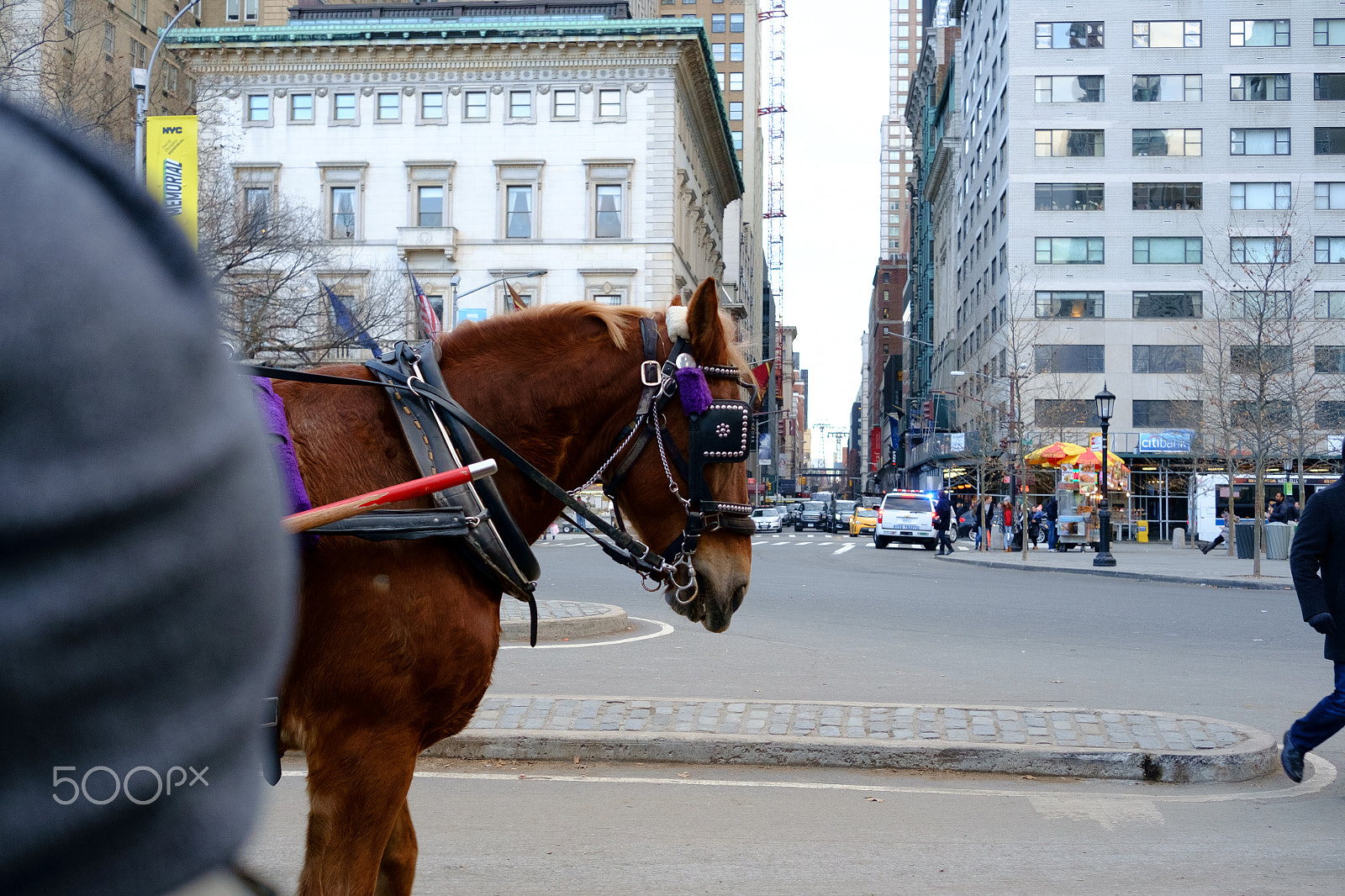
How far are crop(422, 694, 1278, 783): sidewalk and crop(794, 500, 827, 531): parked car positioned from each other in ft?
207

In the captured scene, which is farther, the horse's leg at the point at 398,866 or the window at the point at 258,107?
the window at the point at 258,107

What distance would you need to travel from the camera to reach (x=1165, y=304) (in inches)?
2399

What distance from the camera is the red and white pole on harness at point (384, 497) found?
2459 millimetres

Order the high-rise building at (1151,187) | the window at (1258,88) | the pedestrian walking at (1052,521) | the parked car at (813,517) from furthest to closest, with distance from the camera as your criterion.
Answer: the parked car at (813,517), the window at (1258,88), the high-rise building at (1151,187), the pedestrian walking at (1052,521)

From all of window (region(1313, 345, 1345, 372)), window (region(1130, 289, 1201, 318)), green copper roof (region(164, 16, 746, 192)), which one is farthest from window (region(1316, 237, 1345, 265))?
green copper roof (region(164, 16, 746, 192))

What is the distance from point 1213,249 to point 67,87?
5617 cm

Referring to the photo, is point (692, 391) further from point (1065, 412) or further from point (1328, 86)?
point (1328, 86)

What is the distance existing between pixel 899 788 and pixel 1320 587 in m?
3.04

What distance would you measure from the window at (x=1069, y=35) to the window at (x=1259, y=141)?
356 inches

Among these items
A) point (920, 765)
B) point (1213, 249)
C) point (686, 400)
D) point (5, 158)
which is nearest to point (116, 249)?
point (5, 158)

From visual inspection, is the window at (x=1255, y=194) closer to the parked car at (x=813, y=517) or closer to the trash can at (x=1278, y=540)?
the parked car at (x=813, y=517)

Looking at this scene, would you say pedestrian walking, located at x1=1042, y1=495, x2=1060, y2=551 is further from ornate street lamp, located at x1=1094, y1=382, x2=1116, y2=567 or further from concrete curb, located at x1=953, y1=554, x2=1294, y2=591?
ornate street lamp, located at x1=1094, y1=382, x2=1116, y2=567

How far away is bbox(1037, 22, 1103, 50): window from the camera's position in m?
62.8

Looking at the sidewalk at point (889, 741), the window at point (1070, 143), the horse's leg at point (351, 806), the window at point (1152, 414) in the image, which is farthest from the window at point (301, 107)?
the horse's leg at point (351, 806)
